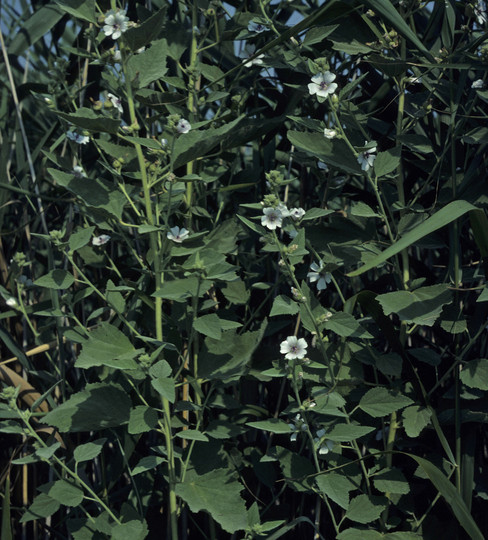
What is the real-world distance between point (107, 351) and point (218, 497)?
0.32 meters

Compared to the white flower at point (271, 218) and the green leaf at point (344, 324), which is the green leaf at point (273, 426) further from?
the white flower at point (271, 218)

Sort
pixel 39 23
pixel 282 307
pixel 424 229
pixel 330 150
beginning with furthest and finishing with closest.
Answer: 1. pixel 39 23
2. pixel 330 150
3. pixel 282 307
4. pixel 424 229

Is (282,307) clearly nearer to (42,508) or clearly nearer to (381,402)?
(381,402)

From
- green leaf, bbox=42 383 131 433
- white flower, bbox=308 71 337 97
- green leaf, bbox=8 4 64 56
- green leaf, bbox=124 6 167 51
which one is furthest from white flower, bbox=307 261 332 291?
green leaf, bbox=8 4 64 56

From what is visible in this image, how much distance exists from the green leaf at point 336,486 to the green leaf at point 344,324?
0.85ft

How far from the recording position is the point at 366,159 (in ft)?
4.41

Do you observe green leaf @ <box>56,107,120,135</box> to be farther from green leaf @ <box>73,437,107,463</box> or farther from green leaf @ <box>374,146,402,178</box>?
green leaf @ <box>73,437,107,463</box>

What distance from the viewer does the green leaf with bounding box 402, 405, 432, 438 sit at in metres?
1.31

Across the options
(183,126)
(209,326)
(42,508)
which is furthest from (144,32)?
(42,508)

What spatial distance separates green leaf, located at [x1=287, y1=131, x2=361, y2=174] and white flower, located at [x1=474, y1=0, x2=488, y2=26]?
0.44 metres

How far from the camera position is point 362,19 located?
149cm

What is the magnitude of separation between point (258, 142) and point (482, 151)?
519 mm

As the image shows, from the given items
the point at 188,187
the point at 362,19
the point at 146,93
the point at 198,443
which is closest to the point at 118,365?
the point at 198,443

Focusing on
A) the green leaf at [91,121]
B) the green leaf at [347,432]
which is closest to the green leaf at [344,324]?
the green leaf at [347,432]
